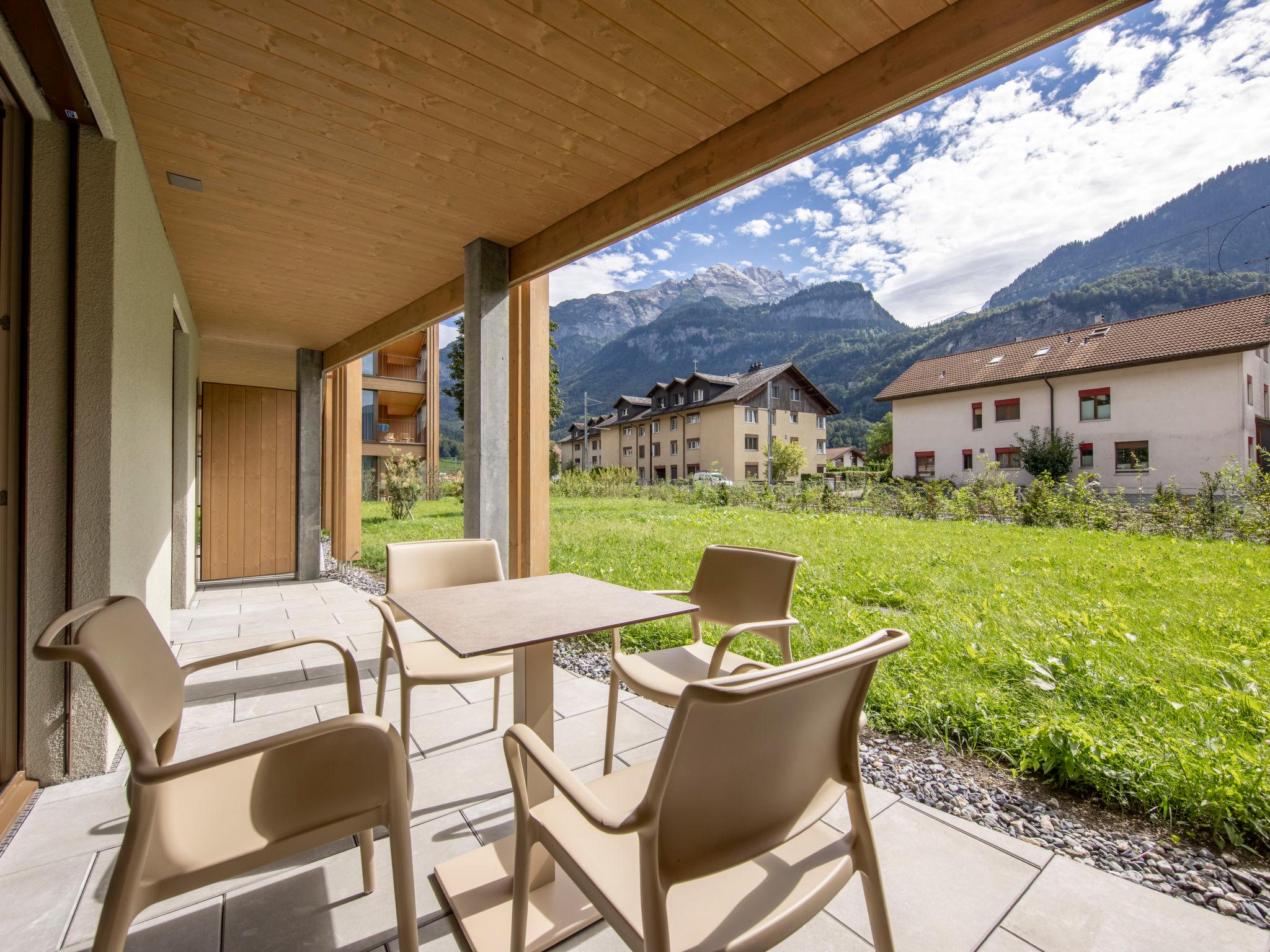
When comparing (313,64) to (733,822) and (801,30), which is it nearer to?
(801,30)

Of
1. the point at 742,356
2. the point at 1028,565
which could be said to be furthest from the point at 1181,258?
the point at 1028,565

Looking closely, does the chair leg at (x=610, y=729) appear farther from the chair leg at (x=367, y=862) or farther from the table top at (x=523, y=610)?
the chair leg at (x=367, y=862)

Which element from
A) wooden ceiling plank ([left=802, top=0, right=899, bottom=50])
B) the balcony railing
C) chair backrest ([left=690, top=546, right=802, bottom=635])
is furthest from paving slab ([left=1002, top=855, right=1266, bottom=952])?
the balcony railing

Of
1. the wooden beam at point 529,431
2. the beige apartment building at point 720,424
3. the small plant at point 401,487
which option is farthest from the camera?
the beige apartment building at point 720,424

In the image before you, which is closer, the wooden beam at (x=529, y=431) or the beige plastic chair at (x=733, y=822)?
the beige plastic chair at (x=733, y=822)

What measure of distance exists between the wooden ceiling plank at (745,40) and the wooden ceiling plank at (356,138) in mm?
1213

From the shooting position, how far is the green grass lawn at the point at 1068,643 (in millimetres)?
1856

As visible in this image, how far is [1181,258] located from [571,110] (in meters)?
74.5

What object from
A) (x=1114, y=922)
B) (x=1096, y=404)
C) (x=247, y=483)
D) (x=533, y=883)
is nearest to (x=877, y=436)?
(x=1096, y=404)

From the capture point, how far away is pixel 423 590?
230 centimetres

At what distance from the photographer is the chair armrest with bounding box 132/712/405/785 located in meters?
0.94

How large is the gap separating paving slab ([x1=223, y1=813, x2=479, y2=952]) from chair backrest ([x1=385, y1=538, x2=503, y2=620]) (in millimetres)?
949

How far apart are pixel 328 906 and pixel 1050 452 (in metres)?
21.6

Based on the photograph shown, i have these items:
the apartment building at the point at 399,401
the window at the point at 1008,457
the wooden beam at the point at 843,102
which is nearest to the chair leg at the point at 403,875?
the wooden beam at the point at 843,102
